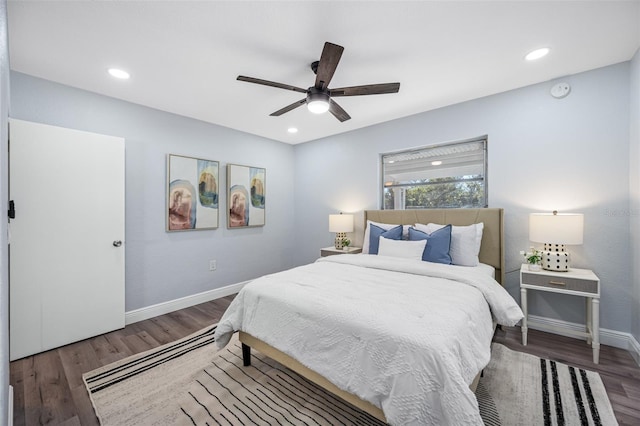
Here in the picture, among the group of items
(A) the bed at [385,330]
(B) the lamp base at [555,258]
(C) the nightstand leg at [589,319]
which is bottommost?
(C) the nightstand leg at [589,319]

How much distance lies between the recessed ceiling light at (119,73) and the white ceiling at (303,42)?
55 millimetres

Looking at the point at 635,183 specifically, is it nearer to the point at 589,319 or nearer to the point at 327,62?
the point at 589,319

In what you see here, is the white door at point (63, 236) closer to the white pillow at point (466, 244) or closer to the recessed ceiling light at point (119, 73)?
the recessed ceiling light at point (119, 73)

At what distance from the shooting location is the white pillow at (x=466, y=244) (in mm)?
2723

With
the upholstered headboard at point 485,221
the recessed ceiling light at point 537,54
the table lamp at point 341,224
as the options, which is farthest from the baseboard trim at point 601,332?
the recessed ceiling light at point 537,54

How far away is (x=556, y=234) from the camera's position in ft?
7.77

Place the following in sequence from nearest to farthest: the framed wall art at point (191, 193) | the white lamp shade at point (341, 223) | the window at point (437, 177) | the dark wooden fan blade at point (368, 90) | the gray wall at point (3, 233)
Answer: the gray wall at point (3, 233) → the dark wooden fan blade at point (368, 90) → the window at point (437, 177) → the framed wall art at point (191, 193) → the white lamp shade at point (341, 223)

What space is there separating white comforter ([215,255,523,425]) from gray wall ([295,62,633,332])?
1118mm

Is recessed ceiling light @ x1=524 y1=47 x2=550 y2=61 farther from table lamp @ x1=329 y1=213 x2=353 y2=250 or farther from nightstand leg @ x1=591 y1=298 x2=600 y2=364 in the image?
table lamp @ x1=329 y1=213 x2=353 y2=250

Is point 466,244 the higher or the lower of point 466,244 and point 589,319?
the higher

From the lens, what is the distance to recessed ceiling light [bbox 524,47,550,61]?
86.0 inches

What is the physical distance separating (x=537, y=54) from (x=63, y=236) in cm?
455

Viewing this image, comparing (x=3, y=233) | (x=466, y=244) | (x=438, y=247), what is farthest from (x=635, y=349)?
(x=3, y=233)

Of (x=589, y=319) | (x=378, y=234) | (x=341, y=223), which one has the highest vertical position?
(x=341, y=223)
